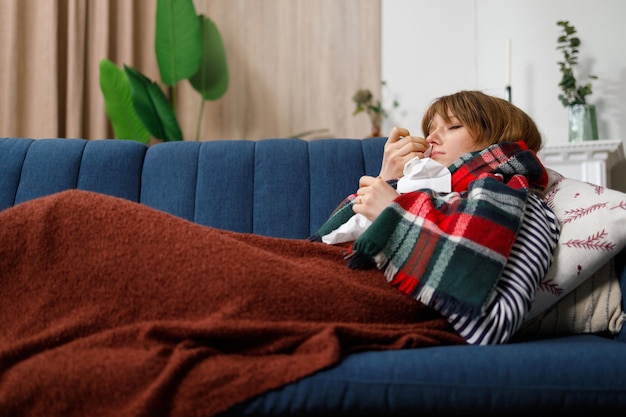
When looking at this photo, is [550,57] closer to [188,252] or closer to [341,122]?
[341,122]

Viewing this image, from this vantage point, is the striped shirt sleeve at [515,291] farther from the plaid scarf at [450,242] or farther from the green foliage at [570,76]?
the green foliage at [570,76]

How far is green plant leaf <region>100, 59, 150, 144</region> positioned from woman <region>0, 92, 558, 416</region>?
1616 millimetres

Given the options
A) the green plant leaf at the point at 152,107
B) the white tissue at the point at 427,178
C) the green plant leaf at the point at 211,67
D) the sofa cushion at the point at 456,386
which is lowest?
the sofa cushion at the point at 456,386

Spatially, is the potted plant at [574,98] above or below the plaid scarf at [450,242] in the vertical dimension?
above

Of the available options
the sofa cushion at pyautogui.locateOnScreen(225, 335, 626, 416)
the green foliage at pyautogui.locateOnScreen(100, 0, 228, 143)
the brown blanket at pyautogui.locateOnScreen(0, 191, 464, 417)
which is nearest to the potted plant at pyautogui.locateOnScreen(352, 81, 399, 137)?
the green foliage at pyautogui.locateOnScreen(100, 0, 228, 143)

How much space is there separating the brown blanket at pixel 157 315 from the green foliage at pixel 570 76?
5.59 ft

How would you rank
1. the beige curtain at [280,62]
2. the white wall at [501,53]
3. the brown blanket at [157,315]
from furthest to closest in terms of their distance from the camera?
the beige curtain at [280,62]
the white wall at [501,53]
the brown blanket at [157,315]

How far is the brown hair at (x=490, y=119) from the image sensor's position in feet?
4.36

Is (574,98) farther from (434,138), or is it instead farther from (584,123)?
(434,138)

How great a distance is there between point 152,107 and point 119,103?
15 cm

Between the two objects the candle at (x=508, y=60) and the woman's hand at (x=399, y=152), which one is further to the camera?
the candle at (x=508, y=60)

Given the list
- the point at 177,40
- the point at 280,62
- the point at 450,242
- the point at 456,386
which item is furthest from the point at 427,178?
the point at 280,62

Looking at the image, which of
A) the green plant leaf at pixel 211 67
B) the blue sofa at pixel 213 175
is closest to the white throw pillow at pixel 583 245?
the blue sofa at pixel 213 175

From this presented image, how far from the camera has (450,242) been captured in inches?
39.5
